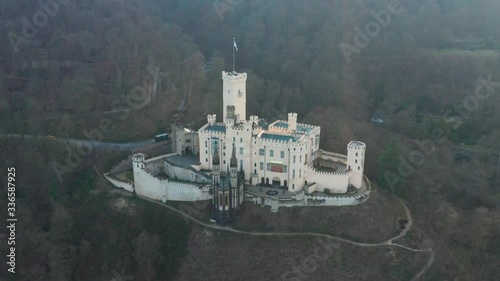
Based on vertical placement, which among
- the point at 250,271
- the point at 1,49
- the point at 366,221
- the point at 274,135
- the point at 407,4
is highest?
the point at 407,4

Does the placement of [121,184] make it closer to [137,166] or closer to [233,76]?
[137,166]

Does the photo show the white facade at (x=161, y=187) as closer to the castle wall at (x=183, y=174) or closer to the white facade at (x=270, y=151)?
the castle wall at (x=183, y=174)

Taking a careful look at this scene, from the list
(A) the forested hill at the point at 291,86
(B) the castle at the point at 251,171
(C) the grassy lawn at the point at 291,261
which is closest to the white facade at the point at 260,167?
(B) the castle at the point at 251,171

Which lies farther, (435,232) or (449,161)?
(449,161)

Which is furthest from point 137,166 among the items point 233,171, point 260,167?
point 260,167

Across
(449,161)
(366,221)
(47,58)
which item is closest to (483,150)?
(449,161)

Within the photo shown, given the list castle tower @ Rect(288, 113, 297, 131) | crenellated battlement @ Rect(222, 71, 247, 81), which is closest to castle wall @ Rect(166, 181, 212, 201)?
castle tower @ Rect(288, 113, 297, 131)

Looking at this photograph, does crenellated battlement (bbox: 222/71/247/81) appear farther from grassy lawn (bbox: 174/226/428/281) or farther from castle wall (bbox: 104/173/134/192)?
grassy lawn (bbox: 174/226/428/281)

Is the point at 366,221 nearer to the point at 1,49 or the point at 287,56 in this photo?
the point at 287,56
